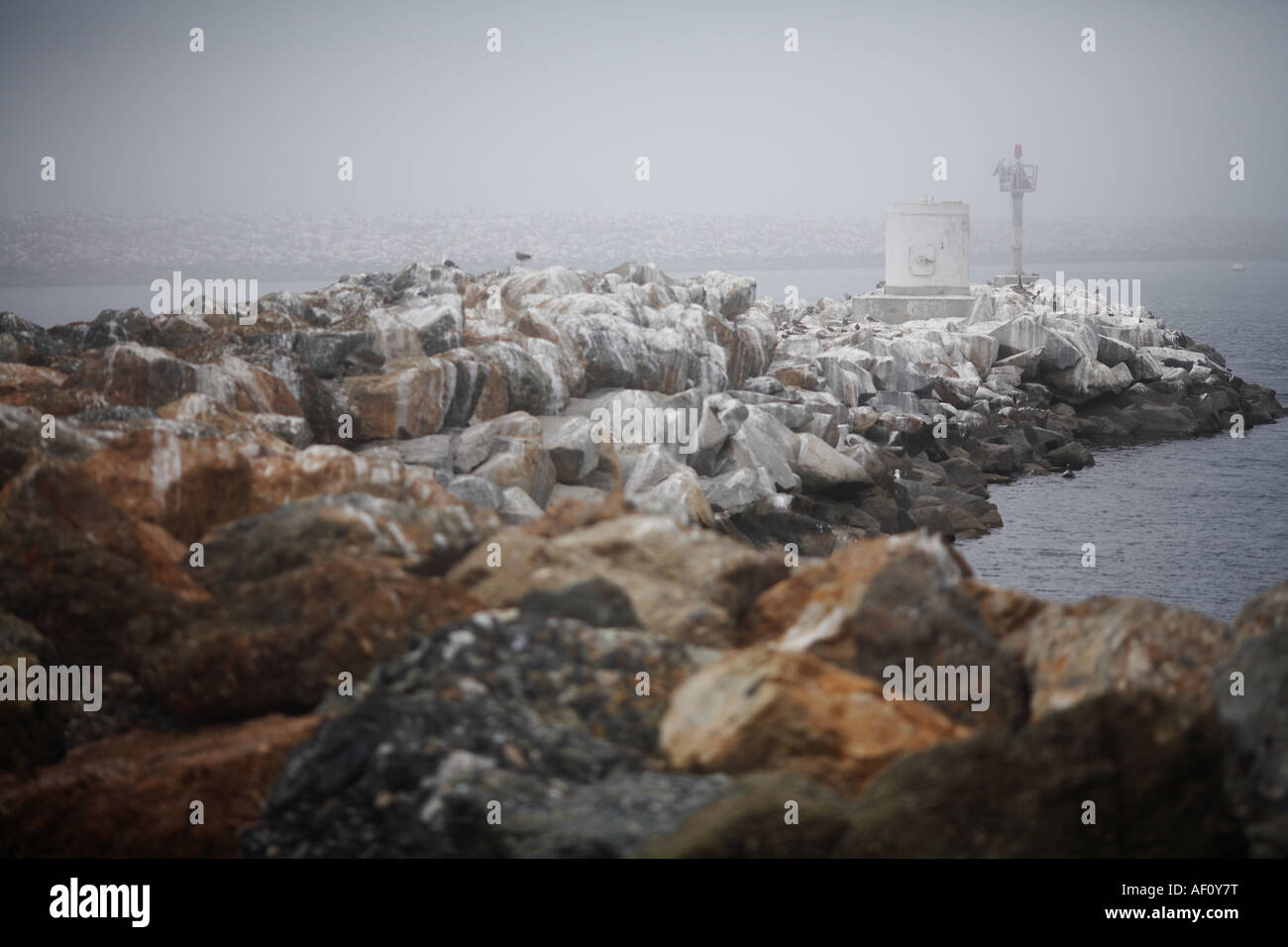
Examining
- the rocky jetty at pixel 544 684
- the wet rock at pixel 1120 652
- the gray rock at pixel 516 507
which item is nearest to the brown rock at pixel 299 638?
the rocky jetty at pixel 544 684

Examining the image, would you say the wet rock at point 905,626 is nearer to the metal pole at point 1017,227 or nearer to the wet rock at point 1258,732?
the wet rock at point 1258,732

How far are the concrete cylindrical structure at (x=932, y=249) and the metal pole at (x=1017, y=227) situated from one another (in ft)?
78.3

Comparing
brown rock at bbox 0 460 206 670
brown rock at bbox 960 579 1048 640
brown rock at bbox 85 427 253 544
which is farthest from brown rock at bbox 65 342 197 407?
brown rock at bbox 960 579 1048 640

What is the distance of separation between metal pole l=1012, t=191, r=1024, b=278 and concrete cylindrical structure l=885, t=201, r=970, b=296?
2387 cm

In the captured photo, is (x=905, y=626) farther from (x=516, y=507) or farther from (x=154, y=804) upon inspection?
(x=516, y=507)

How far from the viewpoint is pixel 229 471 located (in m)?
6.59

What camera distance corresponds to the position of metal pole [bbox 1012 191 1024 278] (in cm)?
7262

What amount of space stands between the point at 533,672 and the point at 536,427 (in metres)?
10.7

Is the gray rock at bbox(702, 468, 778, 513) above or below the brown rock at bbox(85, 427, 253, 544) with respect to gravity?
below

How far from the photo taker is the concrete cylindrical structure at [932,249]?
162 ft

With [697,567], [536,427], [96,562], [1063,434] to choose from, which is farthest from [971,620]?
[1063,434]

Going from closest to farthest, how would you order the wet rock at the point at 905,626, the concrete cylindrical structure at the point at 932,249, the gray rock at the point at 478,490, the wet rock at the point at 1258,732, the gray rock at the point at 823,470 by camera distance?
the wet rock at the point at 1258,732 < the wet rock at the point at 905,626 < the gray rock at the point at 478,490 < the gray rock at the point at 823,470 < the concrete cylindrical structure at the point at 932,249

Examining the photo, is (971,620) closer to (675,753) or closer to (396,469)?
(675,753)

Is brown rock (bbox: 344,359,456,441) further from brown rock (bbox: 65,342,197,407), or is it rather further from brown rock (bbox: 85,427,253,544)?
brown rock (bbox: 85,427,253,544)
